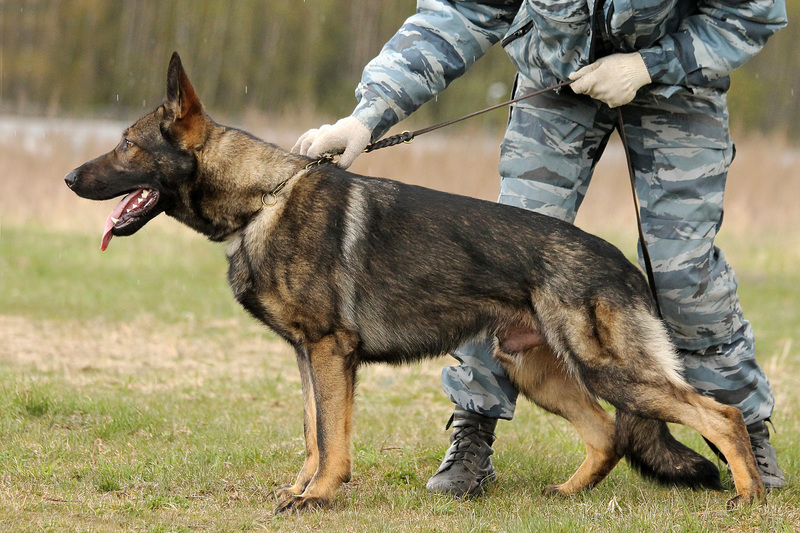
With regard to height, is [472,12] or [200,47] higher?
[200,47]

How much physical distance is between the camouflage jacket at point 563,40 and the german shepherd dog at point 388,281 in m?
0.49

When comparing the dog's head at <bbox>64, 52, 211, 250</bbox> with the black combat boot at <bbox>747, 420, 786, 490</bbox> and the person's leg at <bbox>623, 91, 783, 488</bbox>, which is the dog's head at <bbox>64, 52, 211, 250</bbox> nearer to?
the person's leg at <bbox>623, 91, 783, 488</bbox>

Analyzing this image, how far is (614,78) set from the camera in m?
3.46

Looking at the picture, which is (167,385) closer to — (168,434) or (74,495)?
(168,434)

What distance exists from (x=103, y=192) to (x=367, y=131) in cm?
111

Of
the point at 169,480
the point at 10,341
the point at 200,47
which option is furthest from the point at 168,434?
the point at 200,47

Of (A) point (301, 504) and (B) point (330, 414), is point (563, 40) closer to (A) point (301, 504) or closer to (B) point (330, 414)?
(B) point (330, 414)

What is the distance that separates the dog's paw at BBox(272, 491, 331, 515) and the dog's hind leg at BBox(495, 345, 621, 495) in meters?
0.97

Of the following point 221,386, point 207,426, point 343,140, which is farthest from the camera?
point 221,386

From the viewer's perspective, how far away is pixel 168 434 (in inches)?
174

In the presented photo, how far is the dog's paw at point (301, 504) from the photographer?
3.30m

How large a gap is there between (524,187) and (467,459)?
4.02 ft

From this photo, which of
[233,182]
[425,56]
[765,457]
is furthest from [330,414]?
[765,457]

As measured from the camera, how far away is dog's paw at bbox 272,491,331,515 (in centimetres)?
330
